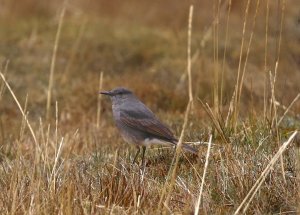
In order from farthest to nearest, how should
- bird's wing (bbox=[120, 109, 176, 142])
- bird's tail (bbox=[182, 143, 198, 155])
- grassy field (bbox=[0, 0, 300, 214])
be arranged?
1. bird's wing (bbox=[120, 109, 176, 142])
2. bird's tail (bbox=[182, 143, 198, 155])
3. grassy field (bbox=[0, 0, 300, 214])

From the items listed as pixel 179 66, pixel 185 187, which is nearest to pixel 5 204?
pixel 185 187

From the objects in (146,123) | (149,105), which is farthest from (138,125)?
(149,105)

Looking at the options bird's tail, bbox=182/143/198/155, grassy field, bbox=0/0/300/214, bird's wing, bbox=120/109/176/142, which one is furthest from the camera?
bird's wing, bbox=120/109/176/142

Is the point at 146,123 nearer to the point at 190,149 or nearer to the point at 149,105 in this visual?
the point at 190,149

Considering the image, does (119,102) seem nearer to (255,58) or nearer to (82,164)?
(82,164)

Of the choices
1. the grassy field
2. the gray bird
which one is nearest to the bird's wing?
the gray bird

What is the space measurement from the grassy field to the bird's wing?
154 millimetres

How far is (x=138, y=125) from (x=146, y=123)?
0.06 metres

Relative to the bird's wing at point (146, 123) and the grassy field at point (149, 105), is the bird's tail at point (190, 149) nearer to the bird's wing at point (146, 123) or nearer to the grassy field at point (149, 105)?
the grassy field at point (149, 105)

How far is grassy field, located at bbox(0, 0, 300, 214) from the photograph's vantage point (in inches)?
171

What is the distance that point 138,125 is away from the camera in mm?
5516

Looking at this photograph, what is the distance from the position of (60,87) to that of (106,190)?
5.14 meters

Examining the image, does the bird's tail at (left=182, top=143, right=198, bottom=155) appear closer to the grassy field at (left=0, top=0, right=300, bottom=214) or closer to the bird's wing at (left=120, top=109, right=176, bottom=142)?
the grassy field at (left=0, top=0, right=300, bottom=214)

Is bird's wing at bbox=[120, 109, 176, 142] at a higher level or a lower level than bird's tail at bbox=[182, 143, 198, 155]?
higher
